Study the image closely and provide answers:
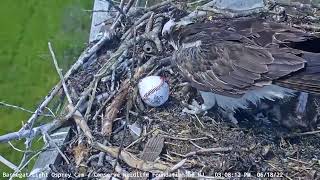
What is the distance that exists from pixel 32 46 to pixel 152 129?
1.85 meters

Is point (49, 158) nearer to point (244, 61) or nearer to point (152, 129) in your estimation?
point (152, 129)

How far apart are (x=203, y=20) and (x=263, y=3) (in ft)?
1.70

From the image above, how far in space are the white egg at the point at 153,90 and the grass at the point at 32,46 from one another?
3.87ft

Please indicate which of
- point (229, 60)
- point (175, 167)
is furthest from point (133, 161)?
point (229, 60)

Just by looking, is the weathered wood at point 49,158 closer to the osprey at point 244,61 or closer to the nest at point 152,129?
the nest at point 152,129

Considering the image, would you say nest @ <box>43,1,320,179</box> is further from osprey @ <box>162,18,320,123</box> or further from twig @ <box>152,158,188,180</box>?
osprey @ <box>162,18,320,123</box>

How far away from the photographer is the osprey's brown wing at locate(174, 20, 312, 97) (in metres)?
4.07

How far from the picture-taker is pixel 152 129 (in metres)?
4.44

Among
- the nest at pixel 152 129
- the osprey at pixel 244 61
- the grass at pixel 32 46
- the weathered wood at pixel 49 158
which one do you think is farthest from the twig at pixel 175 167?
the grass at pixel 32 46

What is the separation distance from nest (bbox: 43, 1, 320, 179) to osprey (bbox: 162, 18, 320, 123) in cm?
22

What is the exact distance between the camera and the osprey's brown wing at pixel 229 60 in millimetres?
4074

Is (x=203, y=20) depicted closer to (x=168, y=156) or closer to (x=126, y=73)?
(x=126, y=73)

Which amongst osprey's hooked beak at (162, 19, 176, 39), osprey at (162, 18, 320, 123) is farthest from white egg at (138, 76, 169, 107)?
osprey's hooked beak at (162, 19, 176, 39)

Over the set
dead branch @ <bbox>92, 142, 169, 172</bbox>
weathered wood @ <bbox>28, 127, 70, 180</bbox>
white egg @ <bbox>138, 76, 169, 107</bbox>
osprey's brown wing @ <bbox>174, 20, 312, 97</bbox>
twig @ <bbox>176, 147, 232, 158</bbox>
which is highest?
osprey's brown wing @ <bbox>174, 20, 312, 97</bbox>
